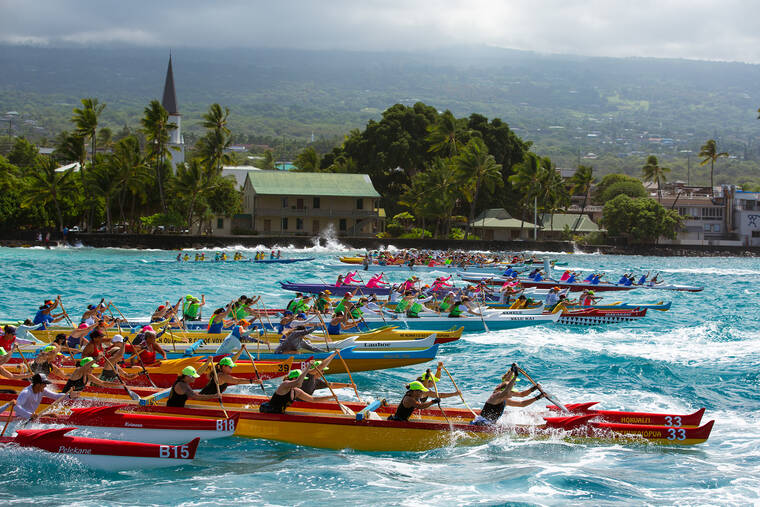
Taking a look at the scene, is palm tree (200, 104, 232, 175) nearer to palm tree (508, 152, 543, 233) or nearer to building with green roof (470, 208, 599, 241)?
building with green roof (470, 208, 599, 241)

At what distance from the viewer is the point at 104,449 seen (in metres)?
11.8

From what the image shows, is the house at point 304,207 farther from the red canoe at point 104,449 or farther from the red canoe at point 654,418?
the red canoe at point 104,449

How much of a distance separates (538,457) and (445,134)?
81.6 metres

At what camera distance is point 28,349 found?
1797 centimetres

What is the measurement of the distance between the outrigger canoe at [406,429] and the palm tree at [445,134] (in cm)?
8066

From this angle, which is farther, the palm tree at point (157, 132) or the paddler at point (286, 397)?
the palm tree at point (157, 132)

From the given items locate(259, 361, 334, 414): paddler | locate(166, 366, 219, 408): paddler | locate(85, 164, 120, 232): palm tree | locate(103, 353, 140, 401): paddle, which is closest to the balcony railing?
locate(85, 164, 120, 232): palm tree

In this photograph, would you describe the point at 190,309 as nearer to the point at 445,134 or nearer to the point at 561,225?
the point at 445,134

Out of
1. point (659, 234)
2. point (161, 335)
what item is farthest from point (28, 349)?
point (659, 234)

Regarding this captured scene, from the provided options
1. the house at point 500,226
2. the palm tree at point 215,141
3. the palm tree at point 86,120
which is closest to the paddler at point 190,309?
the palm tree at point 86,120

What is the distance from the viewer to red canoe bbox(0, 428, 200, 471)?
11.9 meters

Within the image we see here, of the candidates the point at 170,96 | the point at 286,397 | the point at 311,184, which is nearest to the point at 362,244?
the point at 311,184

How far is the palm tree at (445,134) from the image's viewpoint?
3632 inches

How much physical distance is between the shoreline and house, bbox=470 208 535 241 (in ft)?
23.0
